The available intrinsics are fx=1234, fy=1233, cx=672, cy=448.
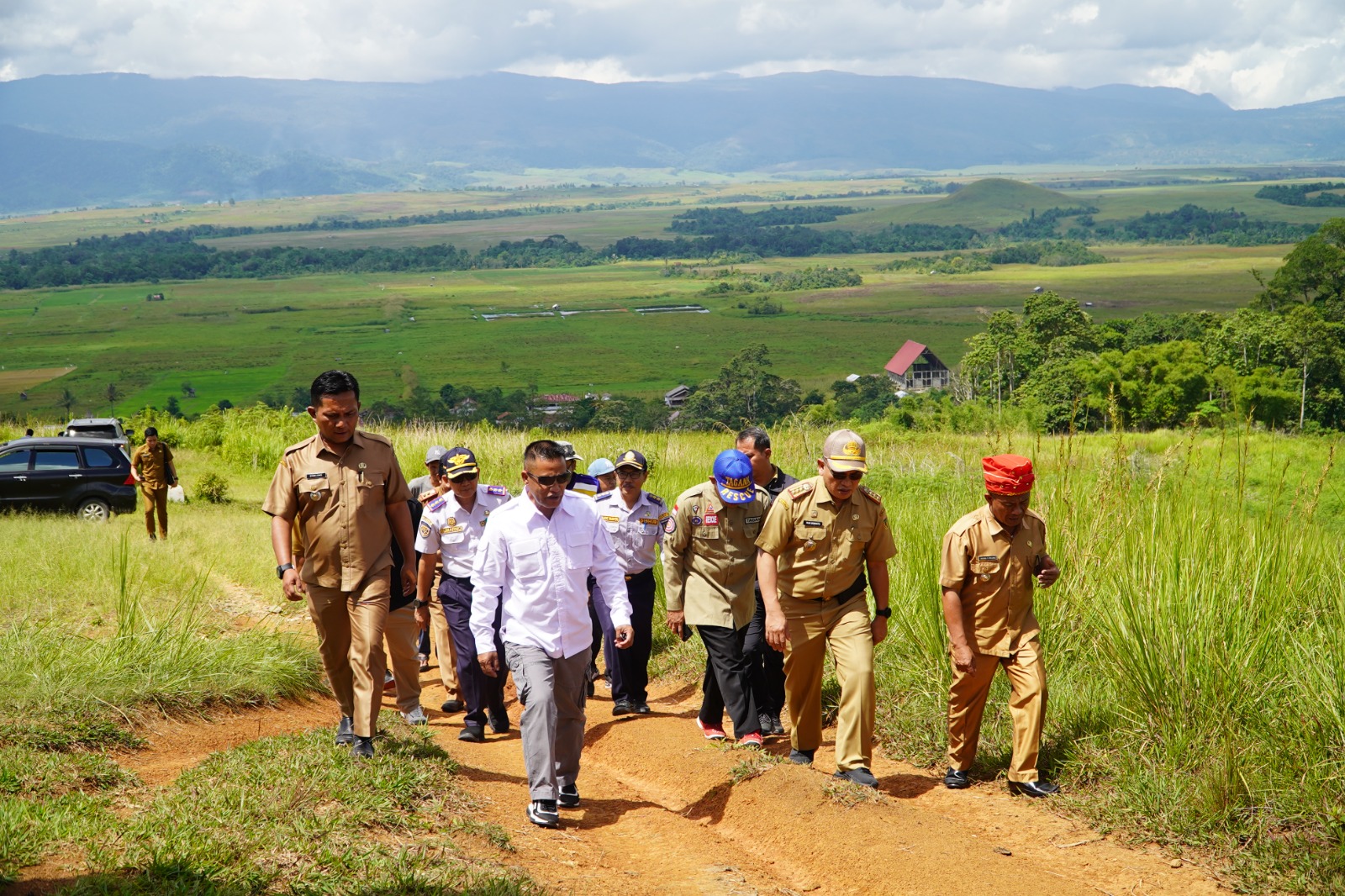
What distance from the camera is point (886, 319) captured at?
124m

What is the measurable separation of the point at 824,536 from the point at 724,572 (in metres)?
1.01

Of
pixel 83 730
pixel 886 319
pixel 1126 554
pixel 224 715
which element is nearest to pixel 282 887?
pixel 83 730

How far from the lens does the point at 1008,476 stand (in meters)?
6.27

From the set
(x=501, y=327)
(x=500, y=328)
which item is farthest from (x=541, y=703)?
(x=501, y=327)

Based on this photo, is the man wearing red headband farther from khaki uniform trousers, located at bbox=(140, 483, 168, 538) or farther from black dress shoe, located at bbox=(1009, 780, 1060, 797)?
khaki uniform trousers, located at bbox=(140, 483, 168, 538)

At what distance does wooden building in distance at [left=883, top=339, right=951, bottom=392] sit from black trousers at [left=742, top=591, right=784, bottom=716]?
72715 mm

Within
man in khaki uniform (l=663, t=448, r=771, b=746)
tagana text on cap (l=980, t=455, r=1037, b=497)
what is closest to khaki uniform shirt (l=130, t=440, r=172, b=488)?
man in khaki uniform (l=663, t=448, r=771, b=746)

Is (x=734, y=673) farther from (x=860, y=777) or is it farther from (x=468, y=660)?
(x=468, y=660)

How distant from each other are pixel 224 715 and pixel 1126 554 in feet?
19.1

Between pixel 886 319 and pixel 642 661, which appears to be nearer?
pixel 642 661

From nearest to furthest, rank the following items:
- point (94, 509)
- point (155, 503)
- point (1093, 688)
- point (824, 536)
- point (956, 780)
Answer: point (824, 536) → point (956, 780) → point (1093, 688) → point (155, 503) → point (94, 509)

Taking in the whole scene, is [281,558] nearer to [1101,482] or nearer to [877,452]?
[1101,482]

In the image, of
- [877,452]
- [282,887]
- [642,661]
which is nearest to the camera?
[282,887]

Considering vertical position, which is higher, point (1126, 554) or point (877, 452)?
point (1126, 554)
